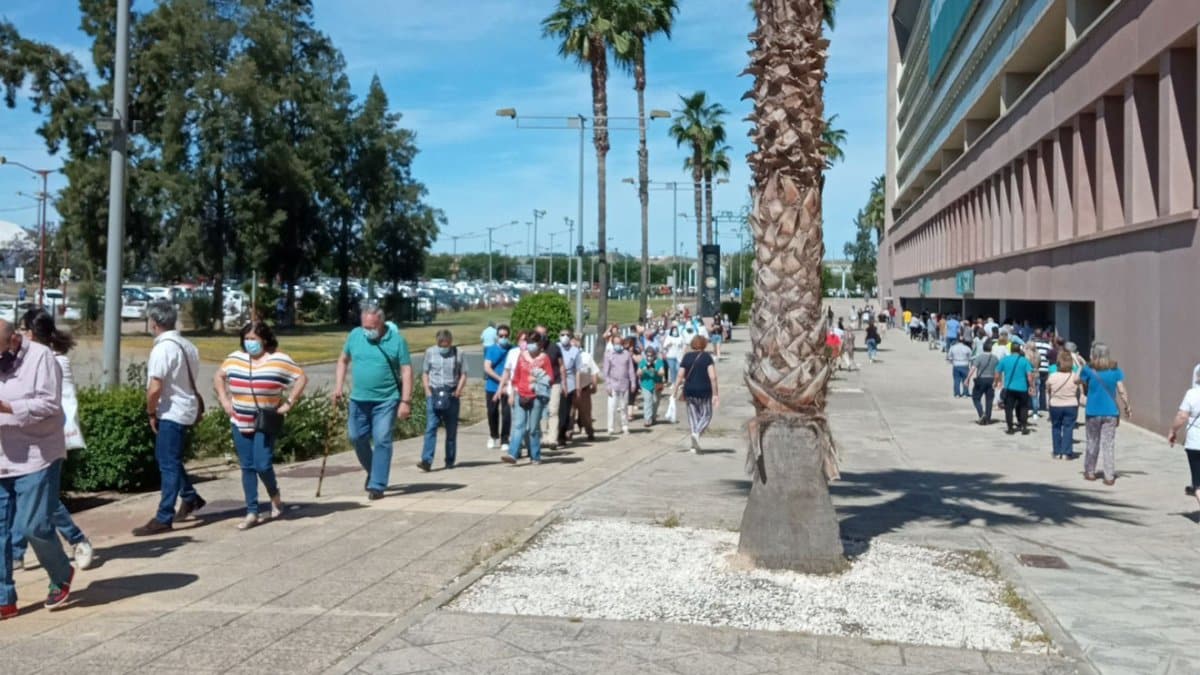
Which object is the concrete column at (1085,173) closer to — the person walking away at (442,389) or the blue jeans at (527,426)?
the blue jeans at (527,426)

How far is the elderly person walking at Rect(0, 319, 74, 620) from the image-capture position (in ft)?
20.1

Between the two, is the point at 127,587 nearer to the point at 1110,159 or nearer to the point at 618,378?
the point at 618,378

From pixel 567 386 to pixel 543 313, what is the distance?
11882 millimetres

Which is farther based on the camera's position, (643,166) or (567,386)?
(643,166)

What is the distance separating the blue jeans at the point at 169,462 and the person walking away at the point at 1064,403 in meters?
11.3

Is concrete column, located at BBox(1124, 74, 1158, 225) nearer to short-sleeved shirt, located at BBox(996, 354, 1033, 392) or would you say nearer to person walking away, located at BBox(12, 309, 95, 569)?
short-sleeved shirt, located at BBox(996, 354, 1033, 392)

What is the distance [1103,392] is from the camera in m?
13.1

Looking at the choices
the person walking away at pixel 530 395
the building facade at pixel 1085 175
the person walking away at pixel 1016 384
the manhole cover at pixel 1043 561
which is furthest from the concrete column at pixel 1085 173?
→ the manhole cover at pixel 1043 561

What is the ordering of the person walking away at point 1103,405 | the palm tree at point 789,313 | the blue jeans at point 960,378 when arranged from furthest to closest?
the blue jeans at point 960,378 < the person walking away at point 1103,405 < the palm tree at point 789,313

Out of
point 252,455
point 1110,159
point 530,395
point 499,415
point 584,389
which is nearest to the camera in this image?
point 252,455

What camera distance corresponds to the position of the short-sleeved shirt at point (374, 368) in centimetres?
1005

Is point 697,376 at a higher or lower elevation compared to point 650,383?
higher

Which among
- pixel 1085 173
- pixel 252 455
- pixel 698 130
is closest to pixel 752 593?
pixel 252 455

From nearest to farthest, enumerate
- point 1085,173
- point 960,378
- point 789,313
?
point 789,313, point 1085,173, point 960,378
